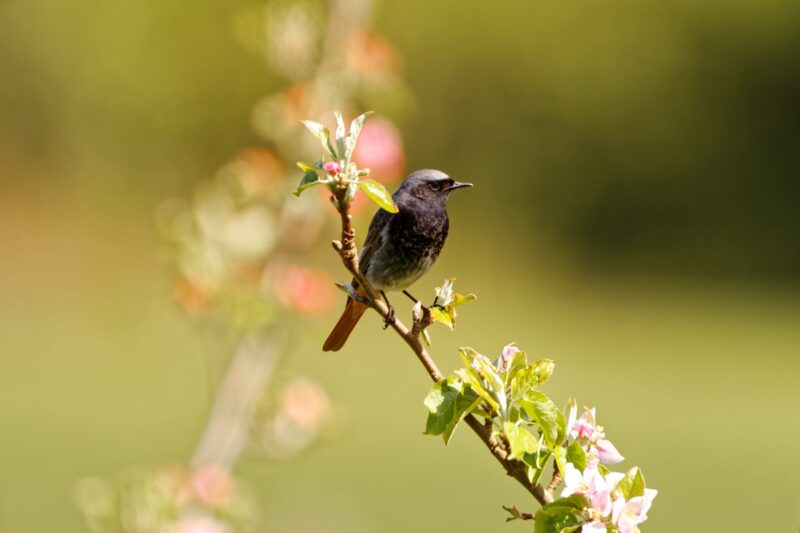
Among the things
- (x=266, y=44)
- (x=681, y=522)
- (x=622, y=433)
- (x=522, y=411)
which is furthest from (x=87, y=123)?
(x=522, y=411)

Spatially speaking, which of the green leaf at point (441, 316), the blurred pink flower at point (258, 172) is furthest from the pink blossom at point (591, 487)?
the blurred pink flower at point (258, 172)

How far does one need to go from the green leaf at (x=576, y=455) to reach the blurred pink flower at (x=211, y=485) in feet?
4.79

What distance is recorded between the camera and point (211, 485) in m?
2.44

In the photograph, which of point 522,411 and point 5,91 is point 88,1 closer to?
point 5,91

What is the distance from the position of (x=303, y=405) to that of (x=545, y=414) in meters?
1.67

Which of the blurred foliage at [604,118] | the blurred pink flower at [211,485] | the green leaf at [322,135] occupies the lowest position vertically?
the green leaf at [322,135]

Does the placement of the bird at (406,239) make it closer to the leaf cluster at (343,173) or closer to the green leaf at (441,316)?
the green leaf at (441,316)

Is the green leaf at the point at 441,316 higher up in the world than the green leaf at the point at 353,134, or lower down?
lower down

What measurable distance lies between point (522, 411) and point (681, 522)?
5.54m

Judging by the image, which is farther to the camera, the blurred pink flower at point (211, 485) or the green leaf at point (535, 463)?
the blurred pink flower at point (211, 485)

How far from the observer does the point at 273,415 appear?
268 centimetres

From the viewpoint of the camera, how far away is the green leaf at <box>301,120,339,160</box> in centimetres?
108

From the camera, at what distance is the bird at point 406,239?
6.09 feet

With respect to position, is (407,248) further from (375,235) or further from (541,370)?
(541,370)
